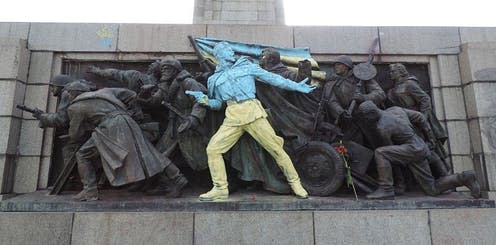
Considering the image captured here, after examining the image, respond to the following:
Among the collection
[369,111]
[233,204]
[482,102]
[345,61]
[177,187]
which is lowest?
[233,204]

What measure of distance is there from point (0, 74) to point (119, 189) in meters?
3.16

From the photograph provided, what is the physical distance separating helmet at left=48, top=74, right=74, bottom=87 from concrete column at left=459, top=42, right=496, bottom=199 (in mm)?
7744

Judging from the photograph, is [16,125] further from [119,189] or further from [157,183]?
[157,183]

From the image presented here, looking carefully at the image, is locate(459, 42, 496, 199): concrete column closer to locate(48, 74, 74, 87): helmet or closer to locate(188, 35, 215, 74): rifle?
locate(188, 35, 215, 74): rifle

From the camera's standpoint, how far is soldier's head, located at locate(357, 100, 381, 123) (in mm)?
6191

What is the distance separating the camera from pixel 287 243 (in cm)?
532

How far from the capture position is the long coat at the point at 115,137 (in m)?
5.67

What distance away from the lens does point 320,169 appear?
6.15 metres

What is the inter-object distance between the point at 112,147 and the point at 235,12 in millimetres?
5408

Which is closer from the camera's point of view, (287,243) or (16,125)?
(287,243)

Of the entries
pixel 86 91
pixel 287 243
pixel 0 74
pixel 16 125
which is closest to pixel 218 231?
pixel 287 243

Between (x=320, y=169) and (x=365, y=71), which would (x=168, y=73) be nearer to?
(x=320, y=169)

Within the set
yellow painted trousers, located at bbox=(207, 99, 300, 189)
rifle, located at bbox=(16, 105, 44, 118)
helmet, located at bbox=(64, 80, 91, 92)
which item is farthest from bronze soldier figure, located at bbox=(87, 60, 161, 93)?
yellow painted trousers, located at bbox=(207, 99, 300, 189)

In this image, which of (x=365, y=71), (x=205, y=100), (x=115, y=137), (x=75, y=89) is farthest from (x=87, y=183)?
(x=365, y=71)
